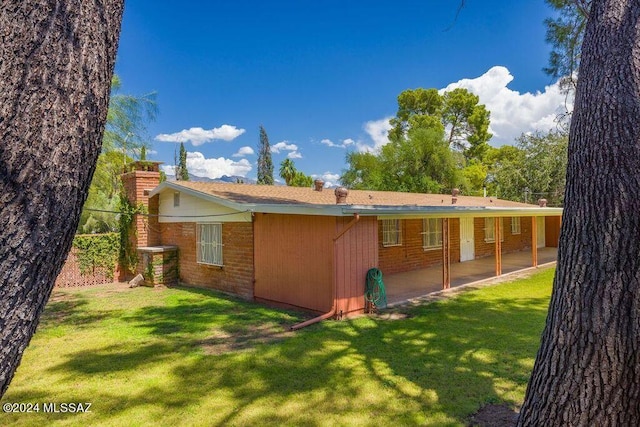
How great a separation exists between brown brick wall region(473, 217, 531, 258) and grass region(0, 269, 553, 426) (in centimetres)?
847

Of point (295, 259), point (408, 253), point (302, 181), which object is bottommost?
point (408, 253)

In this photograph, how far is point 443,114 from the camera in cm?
3362

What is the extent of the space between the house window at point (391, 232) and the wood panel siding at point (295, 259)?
15.9ft

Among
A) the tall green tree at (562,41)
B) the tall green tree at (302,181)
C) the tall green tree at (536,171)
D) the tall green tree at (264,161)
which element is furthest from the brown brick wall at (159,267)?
the tall green tree at (264,161)

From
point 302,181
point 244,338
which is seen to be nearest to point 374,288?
point 244,338

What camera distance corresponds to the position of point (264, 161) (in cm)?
5612

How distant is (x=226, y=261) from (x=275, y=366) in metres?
5.79

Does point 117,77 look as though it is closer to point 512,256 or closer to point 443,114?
point 512,256

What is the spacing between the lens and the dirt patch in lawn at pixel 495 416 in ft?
12.4

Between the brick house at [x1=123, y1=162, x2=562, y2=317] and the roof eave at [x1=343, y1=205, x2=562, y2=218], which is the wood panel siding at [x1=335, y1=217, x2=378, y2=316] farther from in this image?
the roof eave at [x1=343, y1=205, x2=562, y2=218]

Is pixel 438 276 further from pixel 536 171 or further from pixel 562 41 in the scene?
pixel 536 171

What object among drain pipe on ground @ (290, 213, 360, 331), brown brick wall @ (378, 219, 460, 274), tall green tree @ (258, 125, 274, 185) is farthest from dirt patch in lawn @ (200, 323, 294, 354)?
tall green tree @ (258, 125, 274, 185)

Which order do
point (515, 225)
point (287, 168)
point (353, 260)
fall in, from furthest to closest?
point (287, 168), point (515, 225), point (353, 260)

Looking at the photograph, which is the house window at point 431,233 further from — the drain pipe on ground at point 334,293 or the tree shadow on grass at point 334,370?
the drain pipe on ground at point 334,293
